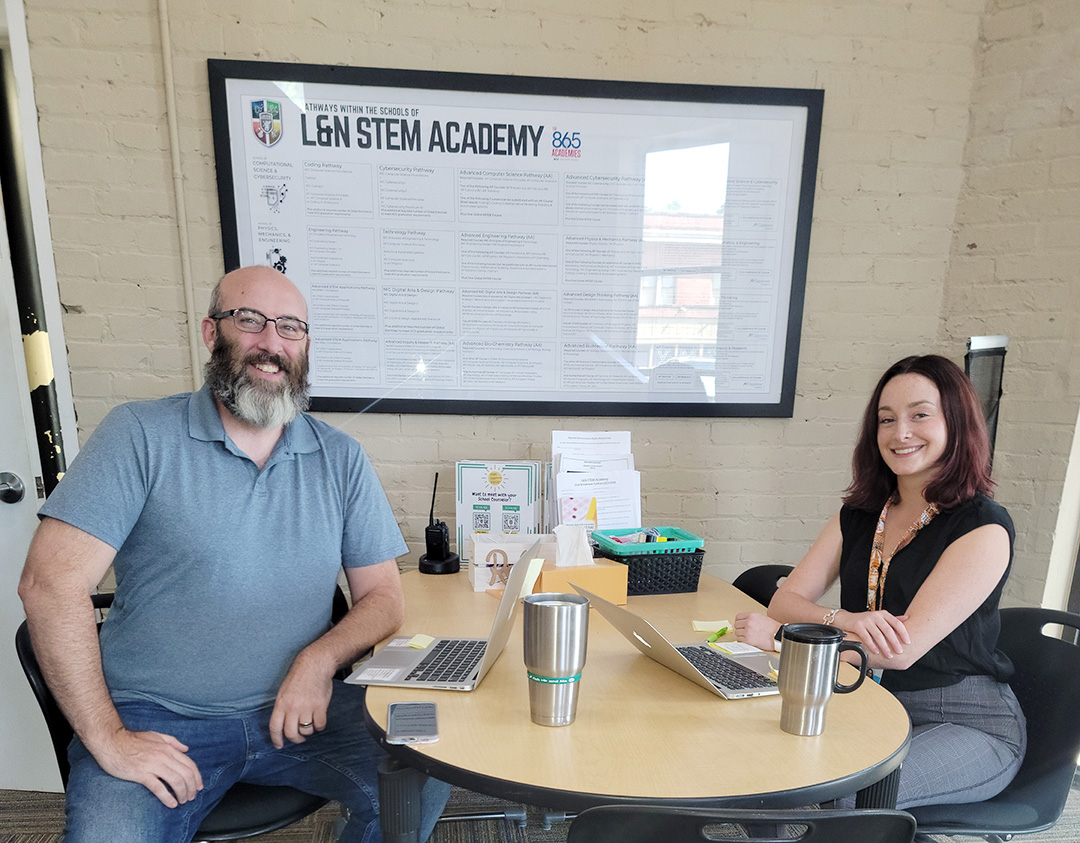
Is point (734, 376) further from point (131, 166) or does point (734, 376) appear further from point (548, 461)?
point (131, 166)

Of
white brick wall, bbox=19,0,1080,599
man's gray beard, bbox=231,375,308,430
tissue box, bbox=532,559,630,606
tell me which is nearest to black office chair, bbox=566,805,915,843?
tissue box, bbox=532,559,630,606

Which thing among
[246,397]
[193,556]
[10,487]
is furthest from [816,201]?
[10,487]

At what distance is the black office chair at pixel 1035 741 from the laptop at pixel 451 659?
0.99 meters

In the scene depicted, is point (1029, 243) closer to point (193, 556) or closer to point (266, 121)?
point (266, 121)

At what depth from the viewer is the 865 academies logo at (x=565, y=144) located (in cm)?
213

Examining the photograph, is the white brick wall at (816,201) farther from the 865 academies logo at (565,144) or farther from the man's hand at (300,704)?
the man's hand at (300,704)

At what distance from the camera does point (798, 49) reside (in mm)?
2160

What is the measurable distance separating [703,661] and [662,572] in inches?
20.1

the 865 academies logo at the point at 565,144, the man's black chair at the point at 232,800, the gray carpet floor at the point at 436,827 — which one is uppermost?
the 865 academies logo at the point at 565,144

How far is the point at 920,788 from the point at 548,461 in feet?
4.41

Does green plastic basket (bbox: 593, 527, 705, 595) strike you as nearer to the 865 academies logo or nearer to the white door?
the 865 academies logo

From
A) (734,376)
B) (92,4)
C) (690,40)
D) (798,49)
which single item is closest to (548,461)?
(734,376)

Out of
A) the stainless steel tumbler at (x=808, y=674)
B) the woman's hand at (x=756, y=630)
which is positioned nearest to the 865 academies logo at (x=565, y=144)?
the woman's hand at (x=756, y=630)

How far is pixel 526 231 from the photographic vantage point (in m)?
2.18
